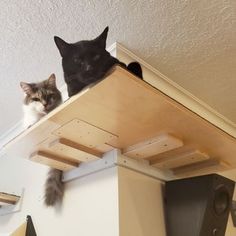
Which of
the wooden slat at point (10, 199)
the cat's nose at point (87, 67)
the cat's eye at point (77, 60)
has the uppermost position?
the cat's eye at point (77, 60)

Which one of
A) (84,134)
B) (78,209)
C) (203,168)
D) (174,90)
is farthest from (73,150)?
(174,90)

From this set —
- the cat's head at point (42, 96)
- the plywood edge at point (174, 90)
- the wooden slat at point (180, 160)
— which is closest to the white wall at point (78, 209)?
the wooden slat at point (180, 160)

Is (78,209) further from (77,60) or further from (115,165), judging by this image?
(77,60)

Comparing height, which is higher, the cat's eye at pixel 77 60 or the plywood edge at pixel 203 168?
the cat's eye at pixel 77 60

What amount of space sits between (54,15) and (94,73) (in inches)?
16.4

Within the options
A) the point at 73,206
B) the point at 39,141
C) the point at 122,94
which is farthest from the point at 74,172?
the point at 122,94

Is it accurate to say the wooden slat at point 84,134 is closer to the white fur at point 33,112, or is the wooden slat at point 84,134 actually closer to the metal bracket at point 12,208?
the white fur at point 33,112

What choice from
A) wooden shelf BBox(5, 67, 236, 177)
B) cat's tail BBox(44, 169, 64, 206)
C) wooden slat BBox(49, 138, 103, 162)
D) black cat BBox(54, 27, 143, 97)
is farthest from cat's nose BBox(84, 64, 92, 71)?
cat's tail BBox(44, 169, 64, 206)

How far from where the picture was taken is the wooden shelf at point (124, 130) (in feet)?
2.16

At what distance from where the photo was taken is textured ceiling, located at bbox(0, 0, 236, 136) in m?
1.00

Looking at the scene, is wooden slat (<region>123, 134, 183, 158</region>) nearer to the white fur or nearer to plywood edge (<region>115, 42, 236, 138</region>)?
plywood edge (<region>115, 42, 236, 138</region>)

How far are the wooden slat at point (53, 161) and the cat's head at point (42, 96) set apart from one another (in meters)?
0.21

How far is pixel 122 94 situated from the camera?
25.7 inches

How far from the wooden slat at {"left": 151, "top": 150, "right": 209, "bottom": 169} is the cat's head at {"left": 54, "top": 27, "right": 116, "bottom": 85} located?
398 mm
